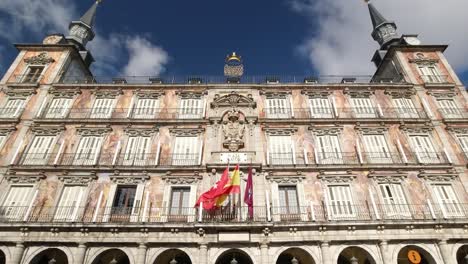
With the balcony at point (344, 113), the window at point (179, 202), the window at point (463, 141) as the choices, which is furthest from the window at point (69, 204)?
the window at point (463, 141)

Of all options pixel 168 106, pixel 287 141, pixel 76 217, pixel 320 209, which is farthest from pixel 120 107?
pixel 320 209

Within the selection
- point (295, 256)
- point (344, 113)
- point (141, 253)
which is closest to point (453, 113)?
point (344, 113)

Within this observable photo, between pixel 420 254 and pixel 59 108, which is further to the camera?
pixel 59 108

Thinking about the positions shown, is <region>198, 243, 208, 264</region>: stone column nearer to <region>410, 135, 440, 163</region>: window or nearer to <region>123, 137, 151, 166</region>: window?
<region>123, 137, 151, 166</region>: window

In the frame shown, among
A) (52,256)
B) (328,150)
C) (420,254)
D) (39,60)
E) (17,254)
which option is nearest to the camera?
(17,254)

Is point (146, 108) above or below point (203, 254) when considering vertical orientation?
above

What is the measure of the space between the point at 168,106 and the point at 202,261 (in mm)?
13077

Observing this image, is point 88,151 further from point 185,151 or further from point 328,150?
point 328,150

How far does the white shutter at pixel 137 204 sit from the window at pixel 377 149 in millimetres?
15981

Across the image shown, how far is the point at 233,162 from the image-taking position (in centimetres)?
2283

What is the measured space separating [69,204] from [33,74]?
1428 cm

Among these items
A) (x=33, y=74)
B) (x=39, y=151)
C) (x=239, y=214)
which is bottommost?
(x=239, y=214)

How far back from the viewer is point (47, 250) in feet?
62.6

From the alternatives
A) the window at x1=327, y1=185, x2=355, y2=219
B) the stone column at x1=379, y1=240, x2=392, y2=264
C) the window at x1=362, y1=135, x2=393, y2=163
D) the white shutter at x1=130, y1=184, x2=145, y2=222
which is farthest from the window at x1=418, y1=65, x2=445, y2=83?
the white shutter at x1=130, y1=184, x2=145, y2=222
